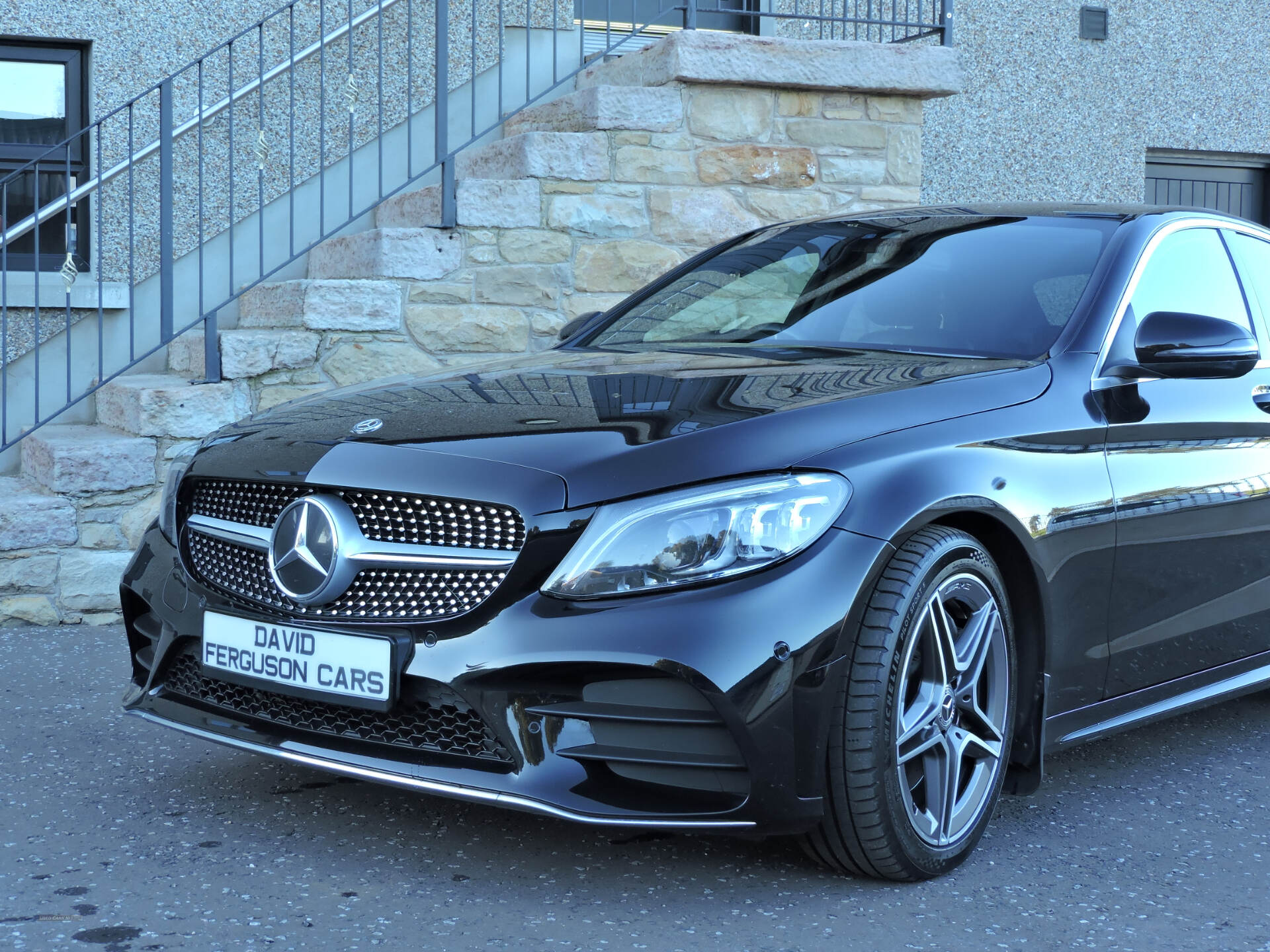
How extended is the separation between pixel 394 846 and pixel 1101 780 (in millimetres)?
1758

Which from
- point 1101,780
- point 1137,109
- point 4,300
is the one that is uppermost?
point 1137,109

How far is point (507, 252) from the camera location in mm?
6688

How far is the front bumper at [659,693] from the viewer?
259 cm

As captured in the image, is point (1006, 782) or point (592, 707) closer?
point (592, 707)

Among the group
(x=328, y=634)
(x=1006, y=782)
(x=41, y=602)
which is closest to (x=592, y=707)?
(x=328, y=634)

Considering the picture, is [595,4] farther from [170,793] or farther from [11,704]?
[170,793]

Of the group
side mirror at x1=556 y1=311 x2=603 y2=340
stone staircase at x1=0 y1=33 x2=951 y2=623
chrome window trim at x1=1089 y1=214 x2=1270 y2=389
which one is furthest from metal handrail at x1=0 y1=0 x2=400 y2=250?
chrome window trim at x1=1089 y1=214 x2=1270 y2=389

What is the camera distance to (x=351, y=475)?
2.89m

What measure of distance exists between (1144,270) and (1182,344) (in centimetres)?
31


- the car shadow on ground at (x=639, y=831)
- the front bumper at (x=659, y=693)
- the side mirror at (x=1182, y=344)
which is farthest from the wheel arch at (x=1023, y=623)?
the side mirror at (x=1182, y=344)

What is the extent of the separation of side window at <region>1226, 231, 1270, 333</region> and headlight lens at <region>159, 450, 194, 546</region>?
2724 mm

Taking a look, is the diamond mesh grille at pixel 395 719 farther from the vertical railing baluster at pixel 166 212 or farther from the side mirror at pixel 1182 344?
the vertical railing baluster at pixel 166 212

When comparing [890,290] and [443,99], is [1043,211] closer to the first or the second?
[890,290]

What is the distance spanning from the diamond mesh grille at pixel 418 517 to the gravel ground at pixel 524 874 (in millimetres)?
660
